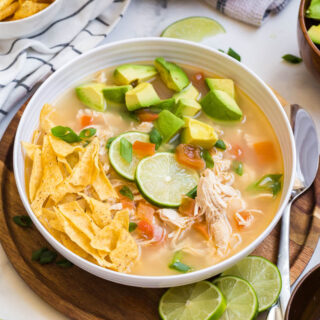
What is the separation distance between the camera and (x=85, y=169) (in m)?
2.29

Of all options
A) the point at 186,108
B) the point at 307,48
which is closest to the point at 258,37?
the point at 307,48

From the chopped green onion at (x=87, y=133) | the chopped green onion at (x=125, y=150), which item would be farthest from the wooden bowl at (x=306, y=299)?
the chopped green onion at (x=87, y=133)

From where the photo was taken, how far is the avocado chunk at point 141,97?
253cm

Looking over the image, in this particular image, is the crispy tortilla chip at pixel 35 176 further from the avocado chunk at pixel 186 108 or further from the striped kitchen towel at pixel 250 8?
the striped kitchen towel at pixel 250 8

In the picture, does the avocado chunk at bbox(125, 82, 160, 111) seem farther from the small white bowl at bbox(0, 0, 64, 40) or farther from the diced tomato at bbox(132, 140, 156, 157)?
the small white bowl at bbox(0, 0, 64, 40)

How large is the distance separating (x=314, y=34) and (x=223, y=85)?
0.66m

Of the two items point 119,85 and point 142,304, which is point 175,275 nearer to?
point 142,304

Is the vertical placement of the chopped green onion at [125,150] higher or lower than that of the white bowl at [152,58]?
lower

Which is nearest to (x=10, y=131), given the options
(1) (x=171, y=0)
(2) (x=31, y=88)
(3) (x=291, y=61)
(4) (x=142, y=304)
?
(2) (x=31, y=88)

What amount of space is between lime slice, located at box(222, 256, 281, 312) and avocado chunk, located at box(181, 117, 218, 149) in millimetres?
563

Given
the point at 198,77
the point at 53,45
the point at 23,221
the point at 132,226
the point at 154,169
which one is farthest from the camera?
the point at 53,45

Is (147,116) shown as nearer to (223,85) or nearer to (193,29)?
(223,85)

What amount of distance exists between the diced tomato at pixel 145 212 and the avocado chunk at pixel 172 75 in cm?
67

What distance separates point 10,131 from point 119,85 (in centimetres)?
63
